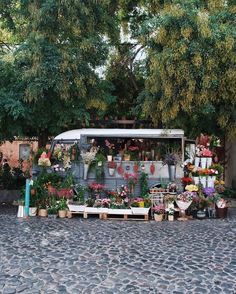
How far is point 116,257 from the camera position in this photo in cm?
718

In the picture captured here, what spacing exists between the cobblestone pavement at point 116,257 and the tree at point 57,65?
3559 mm

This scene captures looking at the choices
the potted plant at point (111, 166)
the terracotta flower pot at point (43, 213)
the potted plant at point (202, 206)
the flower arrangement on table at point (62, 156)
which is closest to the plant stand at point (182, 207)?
the potted plant at point (202, 206)

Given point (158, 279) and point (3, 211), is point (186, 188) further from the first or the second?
point (158, 279)

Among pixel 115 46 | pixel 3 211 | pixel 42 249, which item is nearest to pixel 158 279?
pixel 42 249

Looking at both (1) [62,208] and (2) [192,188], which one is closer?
(1) [62,208]

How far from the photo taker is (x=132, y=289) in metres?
5.55

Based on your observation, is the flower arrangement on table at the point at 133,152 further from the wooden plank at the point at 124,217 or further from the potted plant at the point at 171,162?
the wooden plank at the point at 124,217

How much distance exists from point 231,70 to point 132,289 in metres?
8.33

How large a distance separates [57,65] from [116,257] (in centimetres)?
686

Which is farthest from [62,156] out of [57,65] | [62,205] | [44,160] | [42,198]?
[57,65]

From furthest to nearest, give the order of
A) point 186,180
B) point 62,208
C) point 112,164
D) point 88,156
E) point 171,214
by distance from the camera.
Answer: point 186,180 → point 112,164 → point 88,156 → point 62,208 → point 171,214

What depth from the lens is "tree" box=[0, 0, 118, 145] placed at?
12.3 meters

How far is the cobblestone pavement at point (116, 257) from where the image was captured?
5.72m

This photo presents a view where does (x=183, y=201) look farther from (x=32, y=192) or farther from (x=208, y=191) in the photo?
(x=32, y=192)
